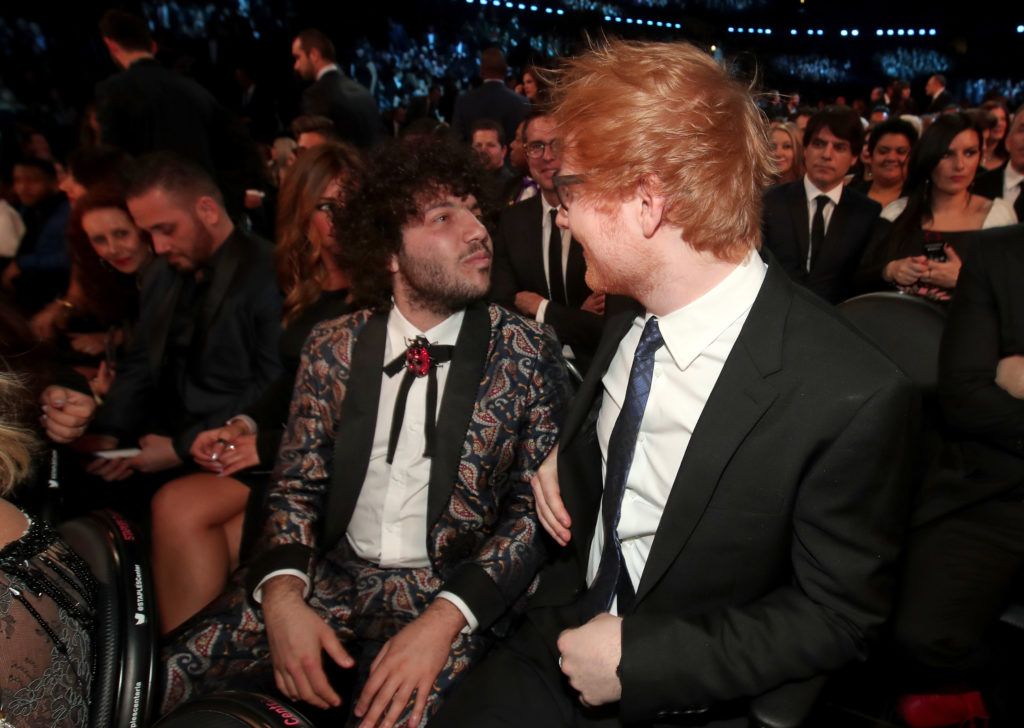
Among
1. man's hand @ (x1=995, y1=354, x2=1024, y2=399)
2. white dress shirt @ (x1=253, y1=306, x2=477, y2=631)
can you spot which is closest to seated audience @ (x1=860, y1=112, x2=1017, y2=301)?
man's hand @ (x1=995, y1=354, x2=1024, y2=399)

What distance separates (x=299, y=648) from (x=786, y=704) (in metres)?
1.03

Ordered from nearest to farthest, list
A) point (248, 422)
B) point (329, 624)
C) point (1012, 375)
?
point (329, 624), point (1012, 375), point (248, 422)

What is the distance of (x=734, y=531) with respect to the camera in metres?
1.25

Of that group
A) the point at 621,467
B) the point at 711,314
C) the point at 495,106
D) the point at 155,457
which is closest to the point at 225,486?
the point at 155,457

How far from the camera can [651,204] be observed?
1.32m

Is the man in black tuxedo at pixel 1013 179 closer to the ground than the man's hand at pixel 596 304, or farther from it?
farther from it

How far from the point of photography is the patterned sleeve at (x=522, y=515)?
1.69 meters

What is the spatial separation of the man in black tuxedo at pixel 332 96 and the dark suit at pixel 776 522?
15.7 feet

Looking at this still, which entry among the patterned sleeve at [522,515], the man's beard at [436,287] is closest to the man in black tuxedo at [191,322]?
the man's beard at [436,287]

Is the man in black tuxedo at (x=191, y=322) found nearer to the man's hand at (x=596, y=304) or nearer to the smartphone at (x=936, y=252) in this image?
the man's hand at (x=596, y=304)

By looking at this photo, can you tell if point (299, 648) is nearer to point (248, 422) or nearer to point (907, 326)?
point (248, 422)

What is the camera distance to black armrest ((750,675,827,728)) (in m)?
1.19

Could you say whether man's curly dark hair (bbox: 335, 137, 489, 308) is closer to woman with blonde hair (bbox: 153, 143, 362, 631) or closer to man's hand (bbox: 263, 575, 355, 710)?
woman with blonde hair (bbox: 153, 143, 362, 631)

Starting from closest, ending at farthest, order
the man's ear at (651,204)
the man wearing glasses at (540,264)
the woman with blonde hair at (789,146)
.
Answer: the man's ear at (651,204) → the man wearing glasses at (540,264) → the woman with blonde hair at (789,146)
